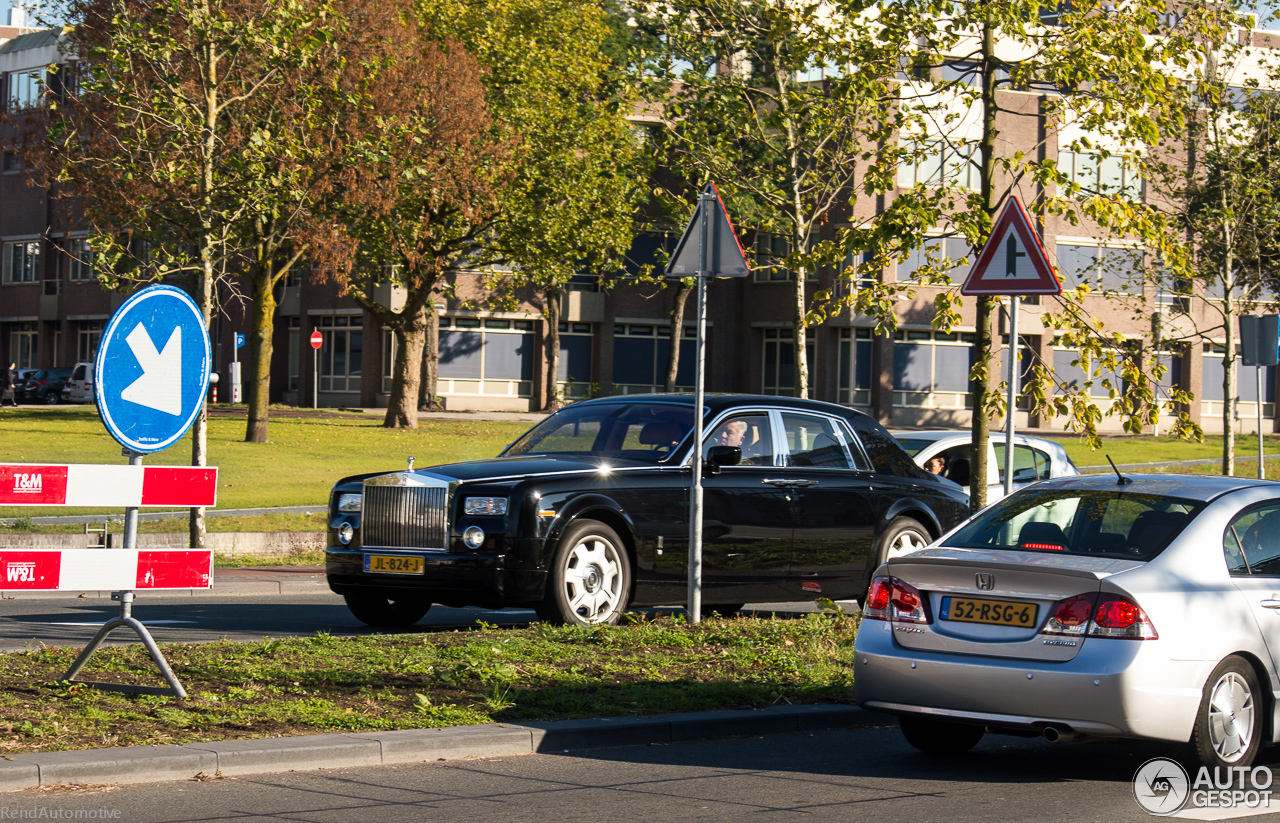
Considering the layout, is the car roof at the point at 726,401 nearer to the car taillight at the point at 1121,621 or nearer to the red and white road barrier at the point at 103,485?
the red and white road barrier at the point at 103,485

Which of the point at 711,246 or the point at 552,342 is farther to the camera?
the point at 552,342

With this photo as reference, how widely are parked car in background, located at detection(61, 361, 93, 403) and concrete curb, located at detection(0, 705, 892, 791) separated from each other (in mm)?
54692

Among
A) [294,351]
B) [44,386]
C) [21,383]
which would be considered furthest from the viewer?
[294,351]

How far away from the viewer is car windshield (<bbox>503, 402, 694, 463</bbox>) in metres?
11.3

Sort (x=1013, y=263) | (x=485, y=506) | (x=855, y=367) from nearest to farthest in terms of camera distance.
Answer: (x=485, y=506), (x=1013, y=263), (x=855, y=367)

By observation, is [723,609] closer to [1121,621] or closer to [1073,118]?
[1073,118]

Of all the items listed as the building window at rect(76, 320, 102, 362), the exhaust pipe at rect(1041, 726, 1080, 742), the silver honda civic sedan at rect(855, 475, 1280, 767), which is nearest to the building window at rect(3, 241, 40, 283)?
the building window at rect(76, 320, 102, 362)

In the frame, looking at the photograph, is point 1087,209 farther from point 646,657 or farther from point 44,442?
point 44,442

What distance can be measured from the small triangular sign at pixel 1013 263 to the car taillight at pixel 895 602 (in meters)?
3.83

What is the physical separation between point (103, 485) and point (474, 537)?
3407 mm

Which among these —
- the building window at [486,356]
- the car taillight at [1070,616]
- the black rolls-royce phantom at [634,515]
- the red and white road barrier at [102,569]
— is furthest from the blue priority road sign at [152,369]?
the building window at [486,356]

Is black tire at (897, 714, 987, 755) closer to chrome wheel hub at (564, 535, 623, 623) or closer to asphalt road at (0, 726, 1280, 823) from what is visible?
asphalt road at (0, 726, 1280, 823)

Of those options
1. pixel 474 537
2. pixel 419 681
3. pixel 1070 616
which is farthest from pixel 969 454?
pixel 1070 616

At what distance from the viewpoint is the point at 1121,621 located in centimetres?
632
